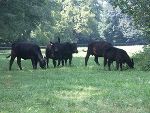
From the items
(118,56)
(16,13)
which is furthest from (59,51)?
(16,13)

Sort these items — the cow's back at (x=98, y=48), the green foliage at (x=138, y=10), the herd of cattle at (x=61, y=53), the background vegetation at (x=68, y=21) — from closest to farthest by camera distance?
the herd of cattle at (x=61, y=53) → the cow's back at (x=98, y=48) → the green foliage at (x=138, y=10) → the background vegetation at (x=68, y=21)

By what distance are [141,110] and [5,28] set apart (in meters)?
23.4

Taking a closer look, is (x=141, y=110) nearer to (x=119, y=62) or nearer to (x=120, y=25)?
(x=119, y=62)

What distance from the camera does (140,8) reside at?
88.9ft

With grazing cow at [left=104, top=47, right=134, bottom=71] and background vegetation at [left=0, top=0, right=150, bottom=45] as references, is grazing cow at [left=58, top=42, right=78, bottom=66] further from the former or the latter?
grazing cow at [left=104, top=47, right=134, bottom=71]

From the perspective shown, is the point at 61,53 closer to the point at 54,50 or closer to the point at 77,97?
the point at 54,50

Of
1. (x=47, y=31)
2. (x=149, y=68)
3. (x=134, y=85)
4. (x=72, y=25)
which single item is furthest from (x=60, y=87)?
(x=72, y=25)

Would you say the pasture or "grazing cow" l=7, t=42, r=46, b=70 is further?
"grazing cow" l=7, t=42, r=46, b=70

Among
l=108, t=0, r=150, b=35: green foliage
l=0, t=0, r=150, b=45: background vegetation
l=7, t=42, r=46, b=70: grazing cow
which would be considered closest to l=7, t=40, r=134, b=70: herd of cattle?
l=7, t=42, r=46, b=70: grazing cow

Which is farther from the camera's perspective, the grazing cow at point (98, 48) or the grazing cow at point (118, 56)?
the grazing cow at point (98, 48)

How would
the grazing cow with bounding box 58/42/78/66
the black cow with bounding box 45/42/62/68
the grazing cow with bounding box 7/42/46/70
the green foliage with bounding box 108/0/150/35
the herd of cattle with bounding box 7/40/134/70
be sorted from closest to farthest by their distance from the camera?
1. the herd of cattle with bounding box 7/40/134/70
2. the grazing cow with bounding box 7/42/46/70
3. the green foliage with bounding box 108/0/150/35
4. the black cow with bounding box 45/42/62/68
5. the grazing cow with bounding box 58/42/78/66

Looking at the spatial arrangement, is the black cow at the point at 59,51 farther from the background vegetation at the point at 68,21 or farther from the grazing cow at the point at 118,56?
the grazing cow at the point at 118,56

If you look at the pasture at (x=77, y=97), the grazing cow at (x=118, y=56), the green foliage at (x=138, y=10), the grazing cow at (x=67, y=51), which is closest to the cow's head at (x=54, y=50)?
the grazing cow at (x=67, y=51)

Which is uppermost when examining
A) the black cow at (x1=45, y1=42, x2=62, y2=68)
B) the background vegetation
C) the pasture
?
the background vegetation
